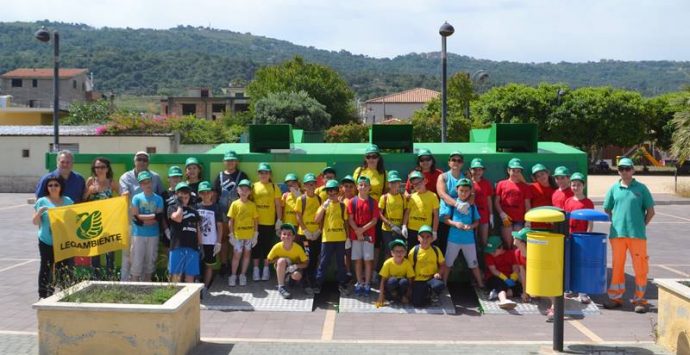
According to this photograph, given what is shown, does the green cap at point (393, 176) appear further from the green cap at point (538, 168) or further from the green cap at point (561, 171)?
the green cap at point (561, 171)

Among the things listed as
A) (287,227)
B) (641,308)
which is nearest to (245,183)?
(287,227)

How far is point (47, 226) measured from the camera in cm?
830

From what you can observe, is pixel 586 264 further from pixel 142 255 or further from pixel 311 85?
pixel 311 85

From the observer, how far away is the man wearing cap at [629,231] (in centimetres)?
866

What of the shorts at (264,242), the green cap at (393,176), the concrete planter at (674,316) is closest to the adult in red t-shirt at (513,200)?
the green cap at (393,176)

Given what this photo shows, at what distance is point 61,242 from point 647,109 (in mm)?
46472

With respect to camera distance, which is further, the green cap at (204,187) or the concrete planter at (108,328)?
the green cap at (204,187)

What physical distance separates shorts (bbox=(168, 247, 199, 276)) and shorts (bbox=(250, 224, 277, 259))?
1023 mm

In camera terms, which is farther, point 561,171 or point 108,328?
point 561,171

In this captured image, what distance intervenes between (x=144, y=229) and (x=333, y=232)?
96.3 inches

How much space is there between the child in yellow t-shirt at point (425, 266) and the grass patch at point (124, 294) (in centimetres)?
309

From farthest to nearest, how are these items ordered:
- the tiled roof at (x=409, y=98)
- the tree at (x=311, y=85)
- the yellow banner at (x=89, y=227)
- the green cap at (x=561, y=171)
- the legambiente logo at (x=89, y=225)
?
the tiled roof at (x=409, y=98)
the tree at (x=311, y=85)
the green cap at (x=561, y=171)
the legambiente logo at (x=89, y=225)
the yellow banner at (x=89, y=227)

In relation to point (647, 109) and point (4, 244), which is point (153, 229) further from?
point (647, 109)

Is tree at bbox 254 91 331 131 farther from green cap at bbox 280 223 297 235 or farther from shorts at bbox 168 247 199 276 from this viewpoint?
shorts at bbox 168 247 199 276
